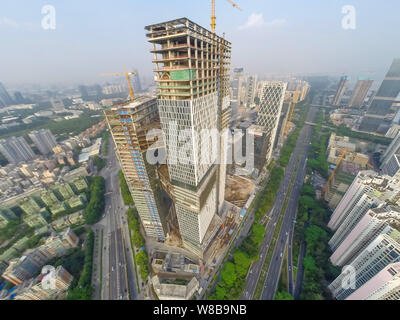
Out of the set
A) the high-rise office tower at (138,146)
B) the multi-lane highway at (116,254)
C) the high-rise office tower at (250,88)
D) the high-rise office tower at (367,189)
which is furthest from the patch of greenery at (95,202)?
the high-rise office tower at (250,88)

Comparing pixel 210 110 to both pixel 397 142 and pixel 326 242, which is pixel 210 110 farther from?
pixel 397 142

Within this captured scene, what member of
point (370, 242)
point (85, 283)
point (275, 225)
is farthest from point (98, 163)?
point (370, 242)

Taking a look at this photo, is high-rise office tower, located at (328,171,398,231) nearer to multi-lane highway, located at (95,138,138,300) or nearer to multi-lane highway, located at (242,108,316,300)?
multi-lane highway, located at (242,108,316,300)

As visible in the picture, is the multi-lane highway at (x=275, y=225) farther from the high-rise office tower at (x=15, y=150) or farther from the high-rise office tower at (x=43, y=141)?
the high-rise office tower at (x=43, y=141)

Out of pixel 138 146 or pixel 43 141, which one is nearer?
pixel 138 146

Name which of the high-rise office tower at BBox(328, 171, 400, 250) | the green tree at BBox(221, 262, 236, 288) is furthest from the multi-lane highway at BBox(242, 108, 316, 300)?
the high-rise office tower at BBox(328, 171, 400, 250)

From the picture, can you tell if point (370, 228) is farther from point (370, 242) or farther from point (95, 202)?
point (95, 202)
